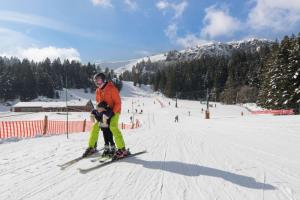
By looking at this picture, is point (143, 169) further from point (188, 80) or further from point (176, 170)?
point (188, 80)

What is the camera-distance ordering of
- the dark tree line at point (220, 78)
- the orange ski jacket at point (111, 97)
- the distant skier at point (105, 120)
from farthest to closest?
the dark tree line at point (220, 78)
the orange ski jacket at point (111, 97)
the distant skier at point (105, 120)

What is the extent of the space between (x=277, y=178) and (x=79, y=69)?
172156 mm

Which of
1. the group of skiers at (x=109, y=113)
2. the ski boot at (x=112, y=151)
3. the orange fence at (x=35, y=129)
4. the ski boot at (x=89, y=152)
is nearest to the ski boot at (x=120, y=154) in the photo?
the group of skiers at (x=109, y=113)

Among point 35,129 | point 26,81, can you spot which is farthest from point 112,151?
point 26,81

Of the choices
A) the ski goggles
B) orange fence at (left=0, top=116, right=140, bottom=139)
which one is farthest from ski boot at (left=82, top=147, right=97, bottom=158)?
orange fence at (left=0, top=116, right=140, bottom=139)

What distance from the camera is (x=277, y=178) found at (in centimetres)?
573

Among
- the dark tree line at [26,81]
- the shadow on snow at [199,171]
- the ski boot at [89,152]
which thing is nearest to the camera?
the shadow on snow at [199,171]

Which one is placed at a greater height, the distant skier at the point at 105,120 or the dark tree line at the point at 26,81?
the dark tree line at the point at 26,81

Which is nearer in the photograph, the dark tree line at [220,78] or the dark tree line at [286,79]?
the dark tree line at [286,79]

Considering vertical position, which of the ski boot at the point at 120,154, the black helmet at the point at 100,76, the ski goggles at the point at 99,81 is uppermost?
the black helmet at the point at 100,76

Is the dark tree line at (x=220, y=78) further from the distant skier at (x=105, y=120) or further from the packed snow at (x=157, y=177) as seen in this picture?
the distant skier at (x=105, y=120)

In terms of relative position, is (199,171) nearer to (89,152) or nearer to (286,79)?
(89,152)

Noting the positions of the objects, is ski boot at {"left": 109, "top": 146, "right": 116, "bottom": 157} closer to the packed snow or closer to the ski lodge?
the packed snow

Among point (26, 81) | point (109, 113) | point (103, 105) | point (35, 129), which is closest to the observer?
point (109, 113)
